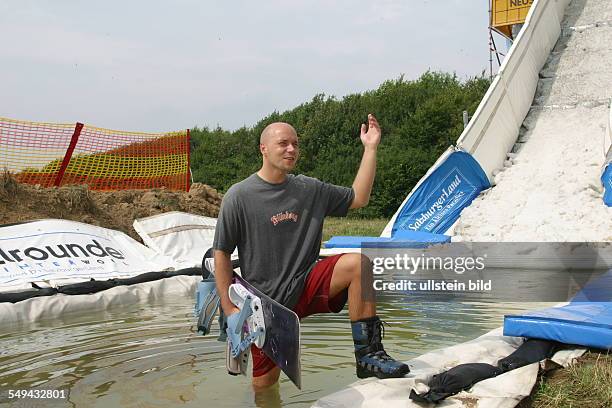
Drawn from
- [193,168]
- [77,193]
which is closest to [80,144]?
[77,193]

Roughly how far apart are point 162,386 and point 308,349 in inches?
39.5

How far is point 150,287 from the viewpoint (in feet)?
19.3

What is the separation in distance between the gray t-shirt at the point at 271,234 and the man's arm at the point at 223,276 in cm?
4

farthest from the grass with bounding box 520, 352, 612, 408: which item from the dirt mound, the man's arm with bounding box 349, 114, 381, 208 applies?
the dirt mound

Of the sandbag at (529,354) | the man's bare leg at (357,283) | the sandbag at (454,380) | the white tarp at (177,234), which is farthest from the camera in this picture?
the white tarp at (177,234)

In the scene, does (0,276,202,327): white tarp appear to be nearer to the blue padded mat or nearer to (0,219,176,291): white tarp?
(0,219,176,291): white tarp

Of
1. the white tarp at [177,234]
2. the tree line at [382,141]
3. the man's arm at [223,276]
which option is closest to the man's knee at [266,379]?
the man's arm at [223,276]

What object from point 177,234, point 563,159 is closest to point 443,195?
point 563,159

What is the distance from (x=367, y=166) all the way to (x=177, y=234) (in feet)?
16.8

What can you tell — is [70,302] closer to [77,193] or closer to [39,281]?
[39,281]

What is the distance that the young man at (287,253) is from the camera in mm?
2818

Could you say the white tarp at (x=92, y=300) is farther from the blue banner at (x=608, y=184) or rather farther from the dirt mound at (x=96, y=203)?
the blue banner at (x=608, y=184)

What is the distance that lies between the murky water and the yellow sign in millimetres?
12124

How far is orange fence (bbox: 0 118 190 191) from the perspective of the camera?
8.26m
